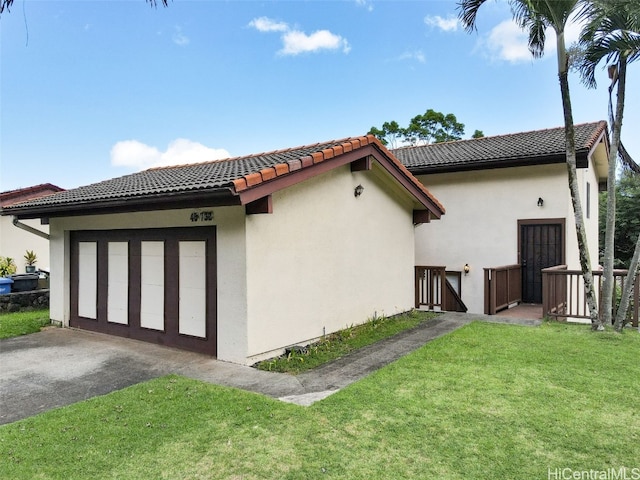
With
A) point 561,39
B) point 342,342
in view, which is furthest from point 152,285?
point 561,39

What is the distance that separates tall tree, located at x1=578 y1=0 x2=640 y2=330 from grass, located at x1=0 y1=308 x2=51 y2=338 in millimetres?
11972

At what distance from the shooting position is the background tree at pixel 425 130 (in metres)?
39.8

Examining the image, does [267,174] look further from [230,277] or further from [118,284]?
[118,284]

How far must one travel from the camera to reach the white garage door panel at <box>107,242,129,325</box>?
8086 mm

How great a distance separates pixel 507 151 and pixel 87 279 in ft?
39.3

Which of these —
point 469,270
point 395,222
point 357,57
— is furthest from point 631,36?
point 357,57

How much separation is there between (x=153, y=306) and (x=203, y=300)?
1.39 meters

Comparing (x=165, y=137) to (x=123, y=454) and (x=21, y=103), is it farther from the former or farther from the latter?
(x=123, y=454)

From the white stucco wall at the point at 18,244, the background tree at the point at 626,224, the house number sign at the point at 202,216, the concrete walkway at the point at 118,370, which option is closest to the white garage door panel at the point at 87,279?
the concrete walkway at the point at 118,370

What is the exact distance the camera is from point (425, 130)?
40562 millimetres

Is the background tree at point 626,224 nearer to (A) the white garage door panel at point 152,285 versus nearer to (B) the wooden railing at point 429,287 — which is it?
(B) the wooden railing at point 429,287

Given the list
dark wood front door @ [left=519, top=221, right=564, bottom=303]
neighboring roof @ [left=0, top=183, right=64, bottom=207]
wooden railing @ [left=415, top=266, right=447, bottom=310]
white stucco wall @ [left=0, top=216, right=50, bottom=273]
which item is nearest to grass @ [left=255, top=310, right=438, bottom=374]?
wooden railing @ [left=415, top=266, right=447, bottom=310]

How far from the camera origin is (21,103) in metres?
14.7

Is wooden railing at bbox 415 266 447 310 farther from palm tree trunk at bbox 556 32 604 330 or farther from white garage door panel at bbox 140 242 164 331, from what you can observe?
white garage door panel at bbox 140 242 164 331
